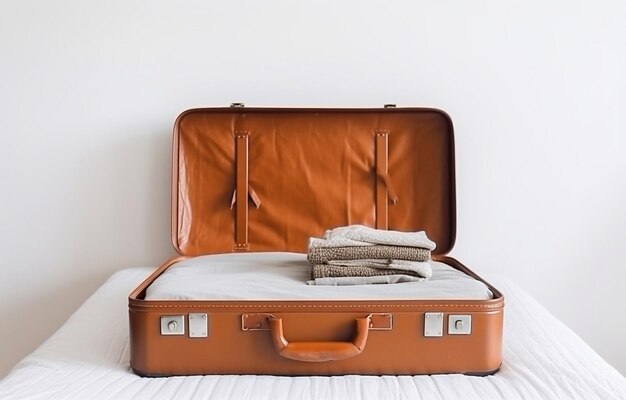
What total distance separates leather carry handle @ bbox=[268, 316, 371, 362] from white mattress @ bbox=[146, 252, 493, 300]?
5 cm

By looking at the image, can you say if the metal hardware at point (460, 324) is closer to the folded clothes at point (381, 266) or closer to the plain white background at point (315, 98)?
the folded clothes at point (381, 266)

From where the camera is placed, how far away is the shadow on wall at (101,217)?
1734 millimetres

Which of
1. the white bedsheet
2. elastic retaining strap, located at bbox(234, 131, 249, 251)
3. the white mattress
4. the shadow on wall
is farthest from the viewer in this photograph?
the shadow on wall

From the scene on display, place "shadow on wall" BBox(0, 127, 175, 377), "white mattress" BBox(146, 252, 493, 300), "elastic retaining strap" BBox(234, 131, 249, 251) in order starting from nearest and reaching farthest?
"white mattress" BBox(146, 252, 493, 300)
"elastic retaining strap" BBox(234, 131, 249, 251)
"shadow on wall" BBox(0, 127, 175, 377)

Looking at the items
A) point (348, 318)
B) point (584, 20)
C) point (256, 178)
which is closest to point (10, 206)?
point (256, 178)

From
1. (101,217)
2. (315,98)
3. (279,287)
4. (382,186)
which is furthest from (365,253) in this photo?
(101,217)

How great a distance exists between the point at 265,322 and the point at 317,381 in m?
0.13

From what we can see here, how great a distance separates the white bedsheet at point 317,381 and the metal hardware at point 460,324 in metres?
0.07

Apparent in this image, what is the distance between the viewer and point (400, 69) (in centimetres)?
171

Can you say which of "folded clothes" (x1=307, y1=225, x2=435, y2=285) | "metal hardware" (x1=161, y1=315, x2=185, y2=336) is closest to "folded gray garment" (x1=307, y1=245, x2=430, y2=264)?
"folded clothes" (x1=307, y1=225, x2=435, y2=285)

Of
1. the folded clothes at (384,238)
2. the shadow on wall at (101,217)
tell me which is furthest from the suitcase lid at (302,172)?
the folded clothes at (384,238)

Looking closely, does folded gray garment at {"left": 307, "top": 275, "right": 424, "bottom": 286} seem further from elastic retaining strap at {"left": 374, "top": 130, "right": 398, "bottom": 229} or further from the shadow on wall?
the shadow on wall

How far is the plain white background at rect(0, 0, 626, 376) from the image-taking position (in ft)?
5.57

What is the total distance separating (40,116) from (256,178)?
1.99ft
